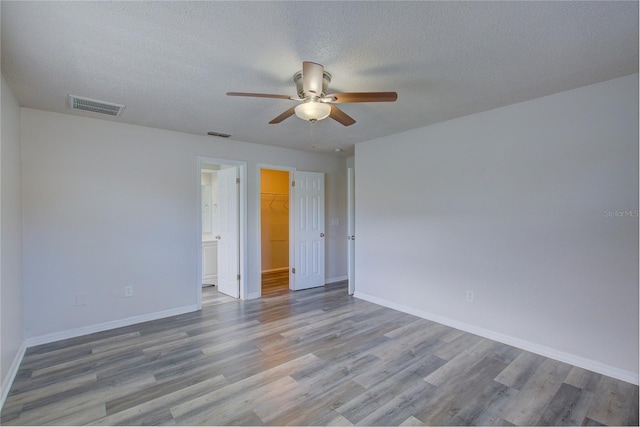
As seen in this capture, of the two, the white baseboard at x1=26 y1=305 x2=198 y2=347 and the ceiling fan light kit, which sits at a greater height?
the ceiling fan light kit

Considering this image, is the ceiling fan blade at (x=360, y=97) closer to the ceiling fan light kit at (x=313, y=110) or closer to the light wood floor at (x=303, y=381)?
the ceiling fan light kit at (x=313, y=110)

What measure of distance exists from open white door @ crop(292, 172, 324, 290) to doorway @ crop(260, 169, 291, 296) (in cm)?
132

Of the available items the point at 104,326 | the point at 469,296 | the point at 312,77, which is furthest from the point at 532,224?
the point at 104,326

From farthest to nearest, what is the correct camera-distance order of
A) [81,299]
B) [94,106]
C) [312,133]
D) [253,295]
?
[253,295] → [312,133] → [81,299] → [94,106]

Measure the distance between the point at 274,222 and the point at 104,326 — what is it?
3.90 metres

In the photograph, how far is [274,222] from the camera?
23.0 feet

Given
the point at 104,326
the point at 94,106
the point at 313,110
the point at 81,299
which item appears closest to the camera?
the point at 313,110

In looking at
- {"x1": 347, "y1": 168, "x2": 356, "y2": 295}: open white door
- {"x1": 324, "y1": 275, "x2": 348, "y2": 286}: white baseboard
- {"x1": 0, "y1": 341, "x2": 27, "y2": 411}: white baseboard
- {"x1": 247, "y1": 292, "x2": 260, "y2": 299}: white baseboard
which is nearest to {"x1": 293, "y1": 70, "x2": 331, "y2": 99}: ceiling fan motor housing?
{"x1": 347, "y1": 168, "x2": 356, "y2": 295}: open white door

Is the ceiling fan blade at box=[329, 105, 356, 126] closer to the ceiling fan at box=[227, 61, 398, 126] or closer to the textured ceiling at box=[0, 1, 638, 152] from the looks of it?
the ceiling fan at box=[227, 61, 398, 126]

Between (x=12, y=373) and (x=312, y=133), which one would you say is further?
(x=312, y=133)

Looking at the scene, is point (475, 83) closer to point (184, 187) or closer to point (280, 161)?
point (280, 161)

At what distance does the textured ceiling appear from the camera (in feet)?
5.53

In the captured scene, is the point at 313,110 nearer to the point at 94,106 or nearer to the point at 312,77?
the point at 312,77

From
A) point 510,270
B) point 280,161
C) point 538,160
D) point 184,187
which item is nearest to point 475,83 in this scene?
point 538,160
